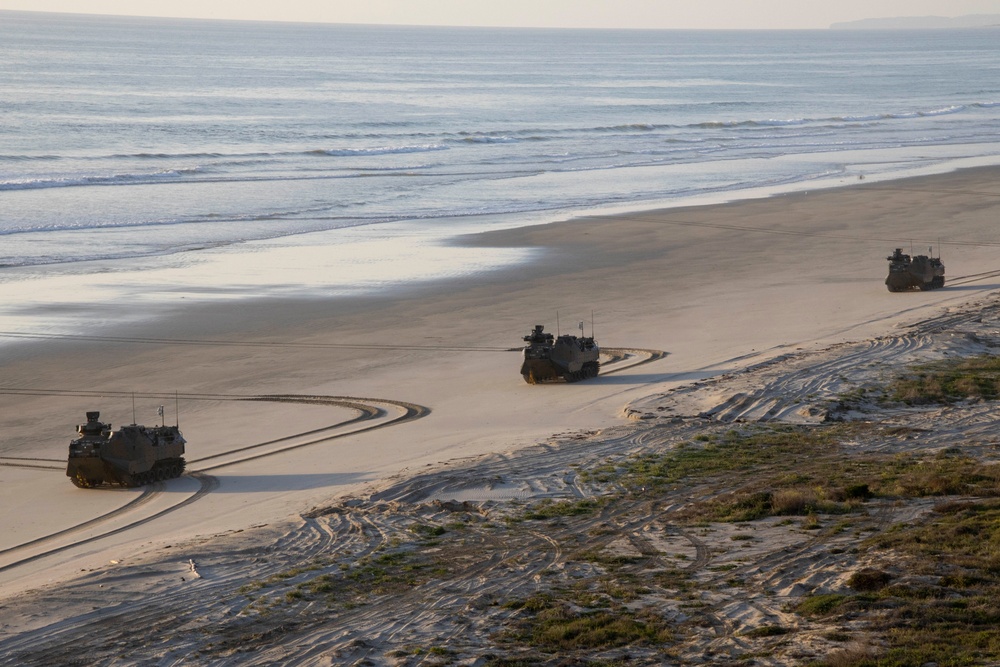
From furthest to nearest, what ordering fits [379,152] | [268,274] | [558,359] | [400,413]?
[379,152]
[268,274]
[558,359]
[400,413]

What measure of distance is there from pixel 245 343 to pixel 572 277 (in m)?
11.0

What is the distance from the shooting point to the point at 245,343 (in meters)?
28.8

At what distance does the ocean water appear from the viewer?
4481 cm

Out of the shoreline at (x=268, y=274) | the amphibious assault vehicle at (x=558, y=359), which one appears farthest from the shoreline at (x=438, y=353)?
the shoreline at (x=268, y=274)

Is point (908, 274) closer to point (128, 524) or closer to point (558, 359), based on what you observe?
point (558, 359)

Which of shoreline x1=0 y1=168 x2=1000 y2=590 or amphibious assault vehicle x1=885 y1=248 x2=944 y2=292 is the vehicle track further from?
amphibious assault vehicle x1=885 y1=248 x2=944 y2=292

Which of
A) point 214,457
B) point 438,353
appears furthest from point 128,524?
point 438,353

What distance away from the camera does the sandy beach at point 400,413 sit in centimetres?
1320

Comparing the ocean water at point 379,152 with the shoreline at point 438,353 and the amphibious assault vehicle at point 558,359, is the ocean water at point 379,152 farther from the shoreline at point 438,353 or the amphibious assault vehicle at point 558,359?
the amphibious assault vehicle at point 558,359

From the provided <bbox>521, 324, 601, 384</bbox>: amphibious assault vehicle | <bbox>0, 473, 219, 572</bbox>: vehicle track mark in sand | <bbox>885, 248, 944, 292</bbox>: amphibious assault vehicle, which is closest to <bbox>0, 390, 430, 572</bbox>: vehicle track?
<bbox>0, 473, 219, 572</bbox>: vehicle track mark in sand

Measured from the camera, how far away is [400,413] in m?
23.1

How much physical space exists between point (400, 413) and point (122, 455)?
5.50 metres

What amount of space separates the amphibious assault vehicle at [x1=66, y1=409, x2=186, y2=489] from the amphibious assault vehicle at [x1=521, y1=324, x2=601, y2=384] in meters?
7.87

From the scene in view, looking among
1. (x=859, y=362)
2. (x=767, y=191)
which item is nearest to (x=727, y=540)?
(x=859, y=362)
